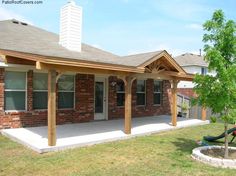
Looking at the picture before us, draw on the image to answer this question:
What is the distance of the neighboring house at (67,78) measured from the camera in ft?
25.3

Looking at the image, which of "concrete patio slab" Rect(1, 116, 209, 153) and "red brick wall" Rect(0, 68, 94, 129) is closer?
"concrete patio slab" Rect(1, 116, 209, 153)

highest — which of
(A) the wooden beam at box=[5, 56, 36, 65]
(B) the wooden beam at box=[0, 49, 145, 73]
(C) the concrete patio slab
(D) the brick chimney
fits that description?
(D) the brick chimney

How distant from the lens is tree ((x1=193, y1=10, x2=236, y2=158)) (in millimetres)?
Result: 6305

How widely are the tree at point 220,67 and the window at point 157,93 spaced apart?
8418 mm

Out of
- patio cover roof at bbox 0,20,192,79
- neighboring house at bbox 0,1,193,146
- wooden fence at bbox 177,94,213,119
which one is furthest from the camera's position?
wooden fence at bbox 177,94,213,119

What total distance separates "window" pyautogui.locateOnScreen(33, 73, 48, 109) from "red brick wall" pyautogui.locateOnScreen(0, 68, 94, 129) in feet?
0.60

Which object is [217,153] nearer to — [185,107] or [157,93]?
[157,93]

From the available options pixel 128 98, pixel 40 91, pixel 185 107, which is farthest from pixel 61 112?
pixel 185 107

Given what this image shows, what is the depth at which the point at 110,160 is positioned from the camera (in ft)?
20.9

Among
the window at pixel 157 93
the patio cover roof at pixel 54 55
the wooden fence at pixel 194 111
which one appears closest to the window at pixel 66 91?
the patio cover roof at pixel 54 55

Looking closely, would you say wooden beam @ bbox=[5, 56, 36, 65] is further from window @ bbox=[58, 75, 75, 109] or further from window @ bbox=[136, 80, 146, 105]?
window @ bbox=[136, 80, 146, 105]

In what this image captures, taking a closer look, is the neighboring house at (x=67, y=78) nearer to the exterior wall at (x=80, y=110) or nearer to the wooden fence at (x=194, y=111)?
the exterior wall at (x=80, y=110)

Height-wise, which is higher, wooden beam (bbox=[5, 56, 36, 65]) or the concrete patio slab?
wooden beam (bbox=[5, 56, 36, 65])

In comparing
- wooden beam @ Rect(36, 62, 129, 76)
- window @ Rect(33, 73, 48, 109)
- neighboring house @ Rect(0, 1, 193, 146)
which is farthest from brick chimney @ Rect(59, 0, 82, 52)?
wooden beam @ Rect(36, 62, 129, 76)
